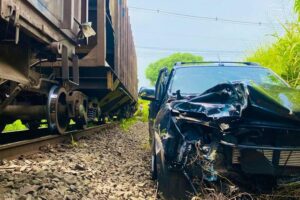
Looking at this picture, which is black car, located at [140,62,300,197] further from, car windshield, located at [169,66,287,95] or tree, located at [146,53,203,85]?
tree, located at [146,53,203,85]

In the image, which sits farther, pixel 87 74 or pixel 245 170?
pixel 87 74

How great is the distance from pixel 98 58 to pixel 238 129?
467 centimetres

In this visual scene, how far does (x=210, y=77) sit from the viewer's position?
421 cm

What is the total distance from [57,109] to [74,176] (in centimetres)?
189

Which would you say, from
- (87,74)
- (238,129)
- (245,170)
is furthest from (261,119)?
(87,74)

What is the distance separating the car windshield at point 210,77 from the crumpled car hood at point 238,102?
1.05 metres

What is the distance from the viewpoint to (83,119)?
22.9ft

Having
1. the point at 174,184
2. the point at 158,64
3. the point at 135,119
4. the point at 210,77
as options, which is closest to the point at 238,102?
the point at 174,184

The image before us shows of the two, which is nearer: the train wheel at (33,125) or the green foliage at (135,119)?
the train wheel at (33,125)

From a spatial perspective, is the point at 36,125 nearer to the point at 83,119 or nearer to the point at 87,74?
the point at 83,119

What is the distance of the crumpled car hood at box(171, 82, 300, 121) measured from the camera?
2.46 m

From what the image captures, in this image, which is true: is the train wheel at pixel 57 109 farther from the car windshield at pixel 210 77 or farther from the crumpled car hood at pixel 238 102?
the crumpled car hood at pixel 238 102

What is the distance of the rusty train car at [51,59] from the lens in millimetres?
3604

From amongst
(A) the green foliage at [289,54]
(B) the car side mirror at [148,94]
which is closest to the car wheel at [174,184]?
(B) the car side mirror at [148,94]
